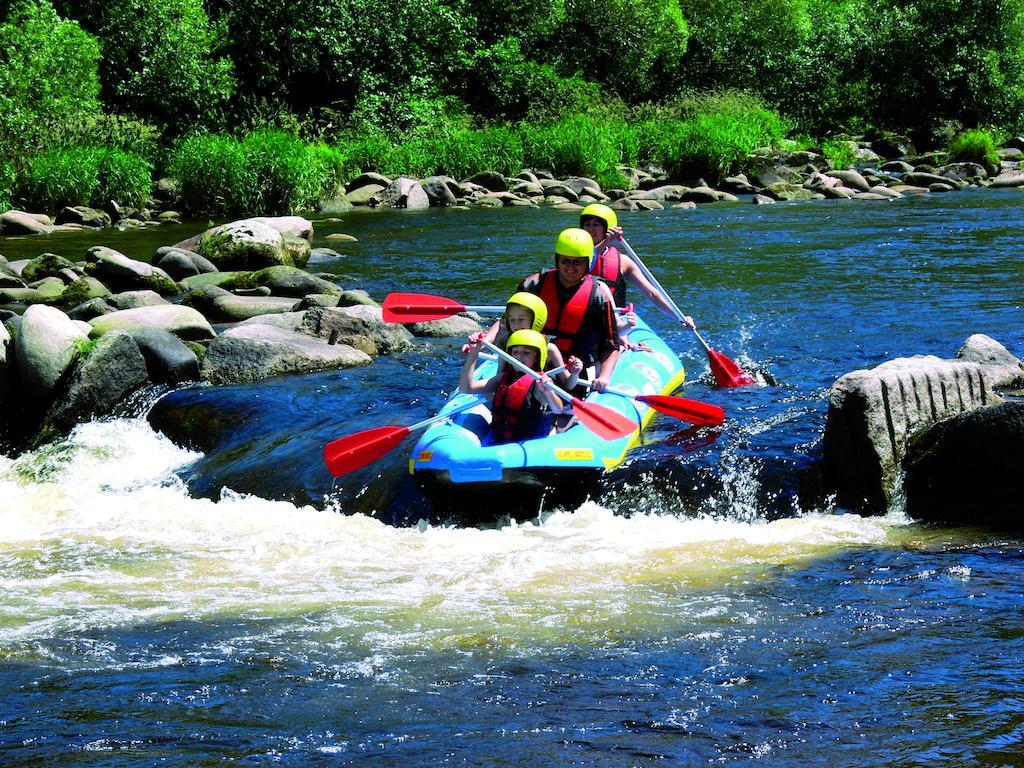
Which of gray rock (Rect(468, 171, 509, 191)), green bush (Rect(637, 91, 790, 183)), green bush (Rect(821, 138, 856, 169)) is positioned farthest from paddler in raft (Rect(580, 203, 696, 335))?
green bush (Rect(821, 138, 856, 169))

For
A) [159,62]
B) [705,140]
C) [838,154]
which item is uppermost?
[159,62]

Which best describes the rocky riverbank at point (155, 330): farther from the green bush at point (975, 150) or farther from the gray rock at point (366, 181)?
the green bush at point (975, 150)

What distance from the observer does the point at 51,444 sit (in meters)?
7.85

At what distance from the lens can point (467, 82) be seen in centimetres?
3002

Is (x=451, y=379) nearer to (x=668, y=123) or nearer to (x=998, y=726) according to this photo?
(x=998, y=726)

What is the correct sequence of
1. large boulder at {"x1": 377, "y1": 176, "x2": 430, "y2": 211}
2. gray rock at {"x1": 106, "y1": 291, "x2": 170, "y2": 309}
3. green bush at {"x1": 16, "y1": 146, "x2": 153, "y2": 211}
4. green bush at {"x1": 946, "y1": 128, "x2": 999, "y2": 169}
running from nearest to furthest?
gray rock at {"x1": 106, "y1": 291, "x2": 170, "y2": 309} < green bush at {"x1": 16, "y1": 146, "x2": 153, "y2": 211} < large boulder at {"x1": 377, "y1": 176, "x2": 430, "y2": 211} < green bush at {"x1": 946, "y1": 128, "x2": 999, "y2": 169}

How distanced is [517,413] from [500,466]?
24.1 inches

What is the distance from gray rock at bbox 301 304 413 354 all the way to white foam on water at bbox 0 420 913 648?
2884mm

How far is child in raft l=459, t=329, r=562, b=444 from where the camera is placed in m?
6.00

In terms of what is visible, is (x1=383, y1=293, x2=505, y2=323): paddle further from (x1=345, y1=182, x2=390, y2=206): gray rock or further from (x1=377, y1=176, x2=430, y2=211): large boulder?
(x1=345, y1=182, x2=390, y2=206): gray rock

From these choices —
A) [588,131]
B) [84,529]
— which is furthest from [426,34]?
[84,529]

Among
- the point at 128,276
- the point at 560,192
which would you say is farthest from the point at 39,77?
the point at 560,192

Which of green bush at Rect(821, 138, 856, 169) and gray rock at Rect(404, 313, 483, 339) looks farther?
green bush at Rect(821, 138, 856, 169)

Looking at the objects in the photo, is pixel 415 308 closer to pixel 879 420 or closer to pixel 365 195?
pixel 879 420
